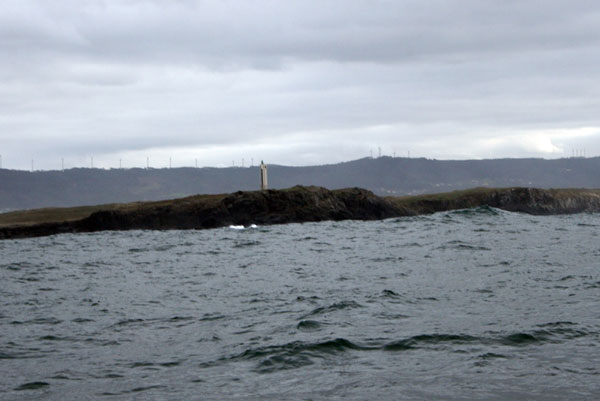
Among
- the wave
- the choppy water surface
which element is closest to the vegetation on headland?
the choppy water surface

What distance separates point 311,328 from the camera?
15547mm

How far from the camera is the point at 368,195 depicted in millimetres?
87625

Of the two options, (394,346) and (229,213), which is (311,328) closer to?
(394,346)

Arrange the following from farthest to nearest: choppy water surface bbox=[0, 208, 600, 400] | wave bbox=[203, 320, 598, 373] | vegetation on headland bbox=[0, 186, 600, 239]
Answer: vegetation on headland bbox=[0, 186, 600, 239], wave bbox=[203, 320, 598, 373], choppy water surface bbox=[0, 208, 600, 400]

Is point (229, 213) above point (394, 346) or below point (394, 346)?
above

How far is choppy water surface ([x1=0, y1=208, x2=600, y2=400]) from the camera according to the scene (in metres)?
11.1

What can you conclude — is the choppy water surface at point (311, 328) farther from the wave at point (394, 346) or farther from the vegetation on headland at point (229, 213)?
the vegetation on headland at point (229, 213)

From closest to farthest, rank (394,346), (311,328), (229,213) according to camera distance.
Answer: (394,346) < (311,328) < (229,213)

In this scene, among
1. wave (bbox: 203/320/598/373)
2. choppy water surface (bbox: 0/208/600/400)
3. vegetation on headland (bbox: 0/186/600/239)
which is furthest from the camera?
vegetation on headland (bbox: 0/186/600/239)

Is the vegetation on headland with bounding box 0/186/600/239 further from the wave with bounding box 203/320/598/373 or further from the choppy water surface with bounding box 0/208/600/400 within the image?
the wave with bounding box 203/320/598/373

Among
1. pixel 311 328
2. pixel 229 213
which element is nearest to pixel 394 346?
pixel 311 328

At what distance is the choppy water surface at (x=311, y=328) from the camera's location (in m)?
11.1

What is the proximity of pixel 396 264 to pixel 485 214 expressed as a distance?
145ft

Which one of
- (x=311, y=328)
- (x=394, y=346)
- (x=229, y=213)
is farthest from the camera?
(x=229, y=213)
